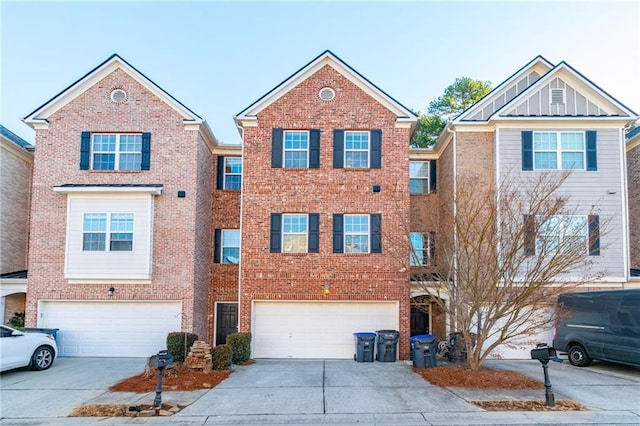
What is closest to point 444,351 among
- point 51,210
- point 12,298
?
point 51,210

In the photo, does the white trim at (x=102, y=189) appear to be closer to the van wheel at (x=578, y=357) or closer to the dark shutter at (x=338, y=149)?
the dark shutter at (x=338, y=149)

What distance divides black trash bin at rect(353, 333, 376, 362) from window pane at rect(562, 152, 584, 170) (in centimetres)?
850

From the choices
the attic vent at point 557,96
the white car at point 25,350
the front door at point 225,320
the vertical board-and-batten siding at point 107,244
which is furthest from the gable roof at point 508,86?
the white car at point 25,350

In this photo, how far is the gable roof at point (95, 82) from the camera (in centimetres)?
1677

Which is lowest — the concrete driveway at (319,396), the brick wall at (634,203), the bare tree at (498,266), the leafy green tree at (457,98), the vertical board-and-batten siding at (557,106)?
the concrete driveway at (319,396)

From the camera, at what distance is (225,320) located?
18.3 m

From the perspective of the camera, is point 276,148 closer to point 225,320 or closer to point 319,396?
point 225,320

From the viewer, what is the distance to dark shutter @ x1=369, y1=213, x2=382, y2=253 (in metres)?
16.2

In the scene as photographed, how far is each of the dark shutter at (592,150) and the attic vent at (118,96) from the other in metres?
15.6

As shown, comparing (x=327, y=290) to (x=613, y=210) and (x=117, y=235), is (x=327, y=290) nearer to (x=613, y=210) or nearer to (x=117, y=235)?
(x=117, y=235)

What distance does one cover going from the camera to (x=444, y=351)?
1525 centimetres

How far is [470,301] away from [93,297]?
1170 cm

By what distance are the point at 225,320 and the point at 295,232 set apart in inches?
183

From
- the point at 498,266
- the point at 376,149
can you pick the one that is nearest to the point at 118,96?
the point at 376,149
